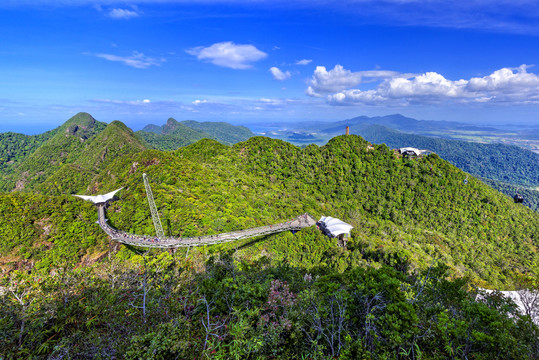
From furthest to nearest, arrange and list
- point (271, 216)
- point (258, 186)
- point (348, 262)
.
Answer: point (258, 186), point (271, 216), point (348, 262)

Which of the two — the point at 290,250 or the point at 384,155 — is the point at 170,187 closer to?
the point at 290,250

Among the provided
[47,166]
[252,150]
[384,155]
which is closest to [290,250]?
[252,150]

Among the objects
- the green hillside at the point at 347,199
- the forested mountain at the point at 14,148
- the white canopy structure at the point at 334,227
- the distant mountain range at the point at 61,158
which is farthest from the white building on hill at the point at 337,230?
the forested mountain at the point at 14,148

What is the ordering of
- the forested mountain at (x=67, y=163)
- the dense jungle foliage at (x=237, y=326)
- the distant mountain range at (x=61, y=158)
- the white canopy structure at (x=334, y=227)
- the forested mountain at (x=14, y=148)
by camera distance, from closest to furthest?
the dense jungle foliage at (x=237, y=326) → the white canopy structure at (x=334, y=227) → the forested mountain at (x=67, y=163) → the distant mountain range at (x=61, y=158) → the forested mountain at (x=14, y=148)

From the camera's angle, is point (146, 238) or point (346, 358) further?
point (146, 238)

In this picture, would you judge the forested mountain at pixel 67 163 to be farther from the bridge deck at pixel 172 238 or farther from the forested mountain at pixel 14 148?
the bridge deck at pixel 172 238

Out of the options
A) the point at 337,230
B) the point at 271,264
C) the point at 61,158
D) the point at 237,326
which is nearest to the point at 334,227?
the point at 337,230

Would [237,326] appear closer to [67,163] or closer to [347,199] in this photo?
[347,199]

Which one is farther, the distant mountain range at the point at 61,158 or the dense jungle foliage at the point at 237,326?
the distant mountain range at the point at 61,158

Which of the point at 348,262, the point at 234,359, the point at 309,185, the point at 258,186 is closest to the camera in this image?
the point at 234,359
